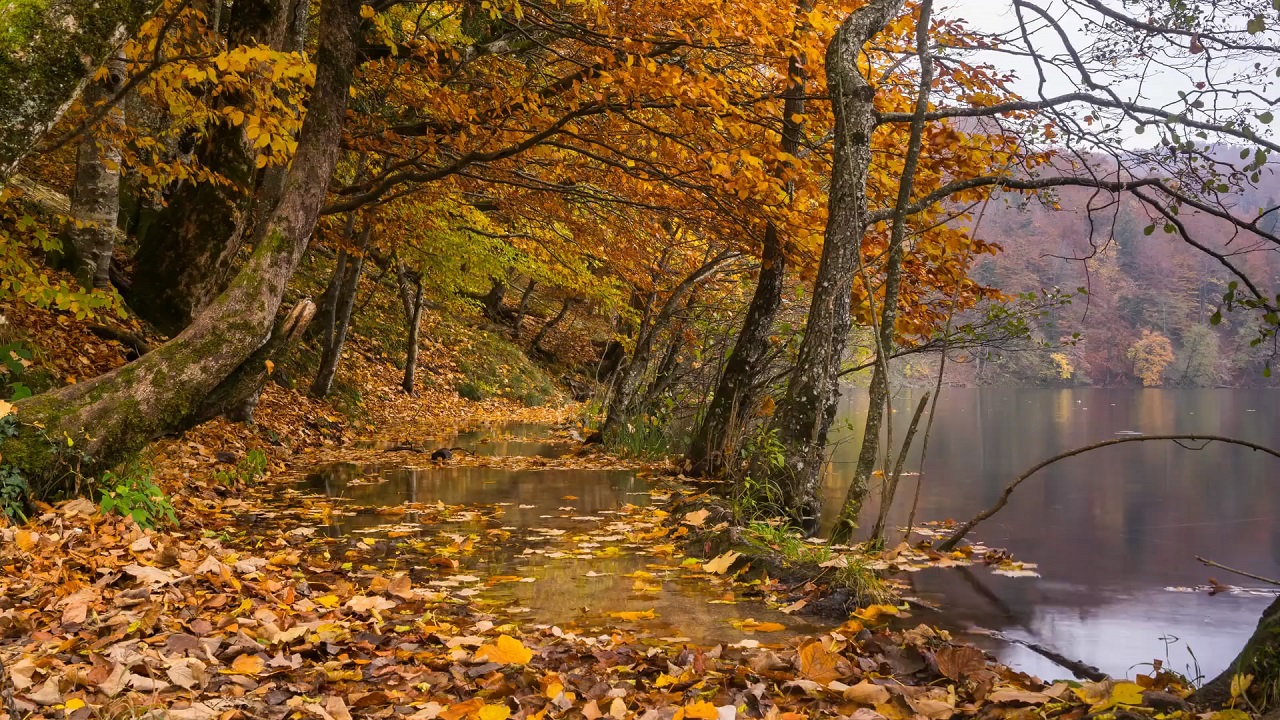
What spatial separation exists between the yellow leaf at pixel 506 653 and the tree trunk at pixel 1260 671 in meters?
2.22

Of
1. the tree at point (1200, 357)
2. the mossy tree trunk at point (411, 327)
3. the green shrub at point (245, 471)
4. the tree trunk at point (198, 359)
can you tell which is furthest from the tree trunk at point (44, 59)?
the tree at point (1200, 357)

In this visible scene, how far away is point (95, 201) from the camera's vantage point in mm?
8578

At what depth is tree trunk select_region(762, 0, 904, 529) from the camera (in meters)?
5.91

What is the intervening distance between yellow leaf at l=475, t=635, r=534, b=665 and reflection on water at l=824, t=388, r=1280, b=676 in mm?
3064

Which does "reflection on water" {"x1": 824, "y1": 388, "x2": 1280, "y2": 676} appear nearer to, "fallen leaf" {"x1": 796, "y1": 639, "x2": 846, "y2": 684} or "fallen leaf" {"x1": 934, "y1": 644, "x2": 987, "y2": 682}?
"fallen leaf" {"x1": 934, "y1": 644, "x2": 987, "y2": 682}

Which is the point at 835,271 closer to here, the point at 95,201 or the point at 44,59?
the point at 44,59

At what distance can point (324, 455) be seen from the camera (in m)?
10.4

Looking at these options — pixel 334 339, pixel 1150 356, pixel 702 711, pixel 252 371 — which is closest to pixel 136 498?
pixel 252 371

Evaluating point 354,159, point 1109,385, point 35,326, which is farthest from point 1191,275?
point 35,326

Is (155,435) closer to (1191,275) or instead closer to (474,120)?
(474,120)

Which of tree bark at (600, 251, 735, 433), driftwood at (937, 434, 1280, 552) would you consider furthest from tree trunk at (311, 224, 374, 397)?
driftwood at (937, 434, 1280, 552)

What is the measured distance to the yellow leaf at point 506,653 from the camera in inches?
120

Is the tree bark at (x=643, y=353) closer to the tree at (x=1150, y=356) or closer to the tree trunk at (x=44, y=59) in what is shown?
the tree trunk at (x=44, y=59)

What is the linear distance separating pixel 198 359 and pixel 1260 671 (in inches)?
226
